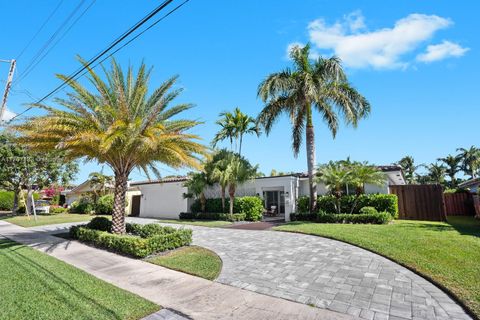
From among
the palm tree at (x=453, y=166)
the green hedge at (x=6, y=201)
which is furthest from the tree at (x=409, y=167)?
the green hedge at (x=6, y=201)

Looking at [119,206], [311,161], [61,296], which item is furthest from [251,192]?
[61,296]

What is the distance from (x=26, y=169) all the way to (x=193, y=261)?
971 inches

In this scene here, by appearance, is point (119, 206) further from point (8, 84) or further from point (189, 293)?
point (8, 84)

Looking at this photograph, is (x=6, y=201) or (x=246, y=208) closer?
(x=246, y=208)

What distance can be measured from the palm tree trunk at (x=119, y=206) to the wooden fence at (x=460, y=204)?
77.6ft

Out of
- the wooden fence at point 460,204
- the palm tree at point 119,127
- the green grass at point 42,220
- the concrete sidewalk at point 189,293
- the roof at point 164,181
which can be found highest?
the palm tree at point 119,127

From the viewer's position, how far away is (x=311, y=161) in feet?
55.6

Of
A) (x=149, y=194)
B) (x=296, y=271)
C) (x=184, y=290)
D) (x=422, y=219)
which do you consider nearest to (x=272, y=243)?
(x=296, y=271)

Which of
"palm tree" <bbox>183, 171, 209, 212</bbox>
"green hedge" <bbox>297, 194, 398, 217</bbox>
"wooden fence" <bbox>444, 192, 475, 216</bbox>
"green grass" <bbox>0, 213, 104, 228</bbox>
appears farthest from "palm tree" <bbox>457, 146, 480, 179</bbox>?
"green grass" <bbox>0, 213, 104, 228</bbox>

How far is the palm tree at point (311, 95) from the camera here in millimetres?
16141

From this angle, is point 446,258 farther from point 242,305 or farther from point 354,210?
point 354,210

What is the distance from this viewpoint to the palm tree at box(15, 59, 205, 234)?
9766 millimetres

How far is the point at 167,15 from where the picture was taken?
19.5 feet

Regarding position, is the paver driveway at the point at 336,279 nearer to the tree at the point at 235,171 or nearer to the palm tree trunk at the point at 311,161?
the palm tree trunk at the point at 311,161
